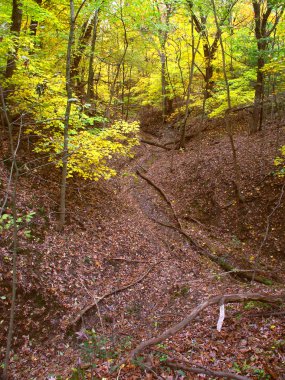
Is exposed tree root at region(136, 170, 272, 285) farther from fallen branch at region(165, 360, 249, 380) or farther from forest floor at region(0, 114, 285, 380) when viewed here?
fallen branch at region(165, 360, 249, 380)

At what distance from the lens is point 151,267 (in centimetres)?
948

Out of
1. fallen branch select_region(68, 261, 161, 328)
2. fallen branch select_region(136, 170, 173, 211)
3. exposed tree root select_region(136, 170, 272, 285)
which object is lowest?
fallen branch select_region(68, 261, 161, 328)

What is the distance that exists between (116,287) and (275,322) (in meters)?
4.45

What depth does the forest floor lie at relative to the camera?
17.3 ft

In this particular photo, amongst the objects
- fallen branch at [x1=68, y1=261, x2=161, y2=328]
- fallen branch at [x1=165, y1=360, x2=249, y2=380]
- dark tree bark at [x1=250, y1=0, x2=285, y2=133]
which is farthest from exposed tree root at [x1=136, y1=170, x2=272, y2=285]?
A: dark tree bark at [x1=250, y1=0, x2=285, y2=133]

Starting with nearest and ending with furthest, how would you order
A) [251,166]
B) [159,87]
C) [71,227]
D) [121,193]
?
1. [71,227]
2. [251,166]
3. [121,193]
4. [159,87]

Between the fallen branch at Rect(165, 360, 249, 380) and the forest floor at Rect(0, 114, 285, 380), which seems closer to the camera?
the fallen branch at Rect(165, 360, 249, 380)

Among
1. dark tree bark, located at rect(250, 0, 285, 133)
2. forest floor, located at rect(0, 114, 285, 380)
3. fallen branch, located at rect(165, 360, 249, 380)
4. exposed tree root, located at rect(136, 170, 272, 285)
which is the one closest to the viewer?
fallen branch, located at rect(165, 360, 249, 380)

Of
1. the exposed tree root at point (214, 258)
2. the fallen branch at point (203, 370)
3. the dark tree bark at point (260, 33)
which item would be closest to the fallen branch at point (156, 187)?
the exposed tree root at point (214, 258)

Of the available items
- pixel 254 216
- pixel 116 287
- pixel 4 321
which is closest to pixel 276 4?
pixel 254 216

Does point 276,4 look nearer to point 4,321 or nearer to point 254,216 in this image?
point 254,216

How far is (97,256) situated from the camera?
914cm

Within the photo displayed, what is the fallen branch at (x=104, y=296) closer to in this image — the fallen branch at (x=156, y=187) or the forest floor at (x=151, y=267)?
the forest floor at (x=151, y=267)

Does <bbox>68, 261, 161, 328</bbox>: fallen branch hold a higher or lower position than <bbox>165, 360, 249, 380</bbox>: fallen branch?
lower
